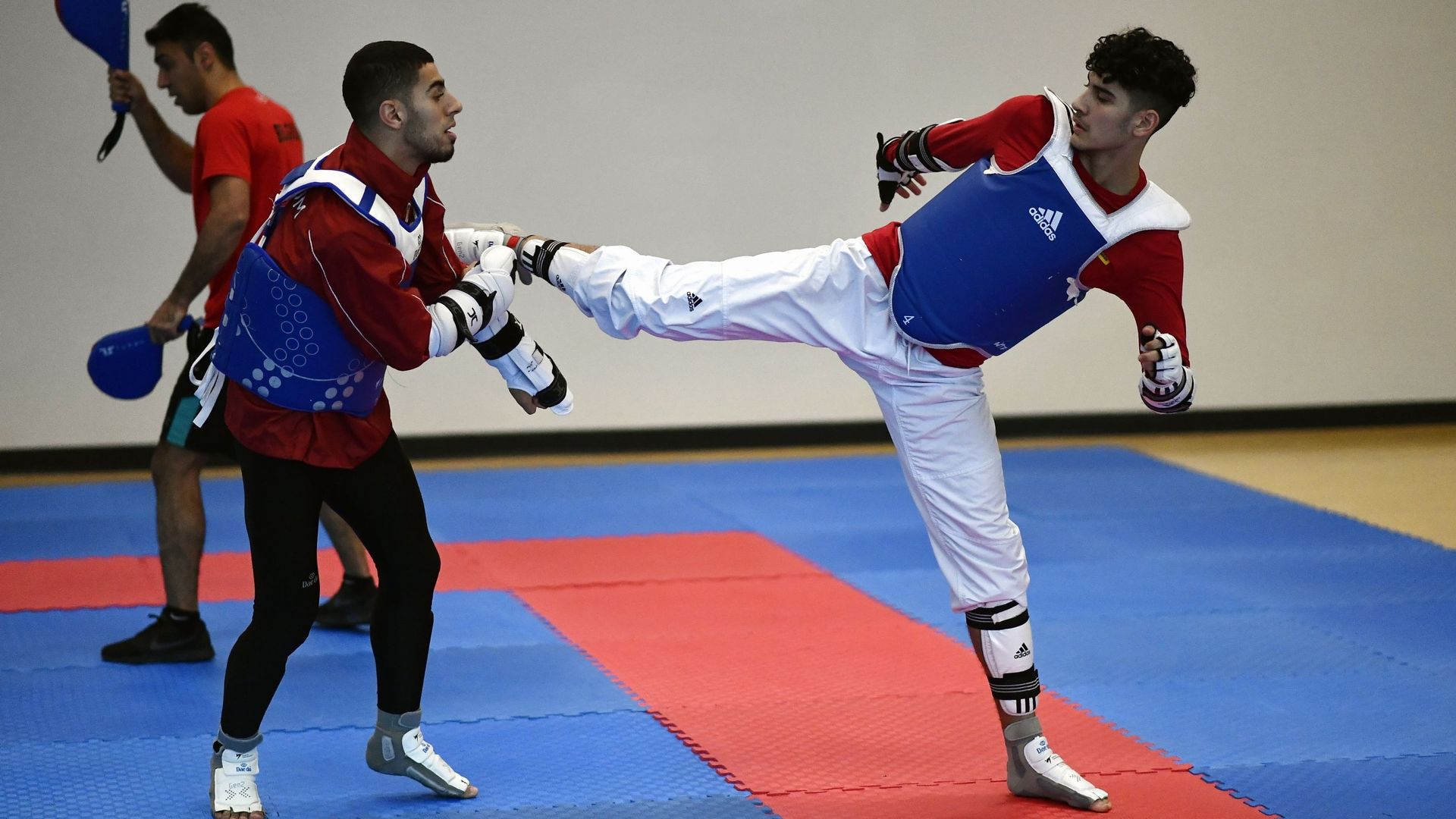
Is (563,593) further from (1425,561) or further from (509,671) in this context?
(1425,561)

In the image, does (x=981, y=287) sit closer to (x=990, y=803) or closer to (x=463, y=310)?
(x=463, y=310)

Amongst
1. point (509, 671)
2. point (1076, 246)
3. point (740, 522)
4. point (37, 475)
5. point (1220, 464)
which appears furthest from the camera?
point (1220, 464)

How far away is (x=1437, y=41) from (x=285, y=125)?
791 cm

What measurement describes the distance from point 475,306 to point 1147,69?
1.65 metres

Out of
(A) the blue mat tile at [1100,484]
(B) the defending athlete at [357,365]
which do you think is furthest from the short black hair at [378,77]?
(A) the blue mat tile at [1100,484]

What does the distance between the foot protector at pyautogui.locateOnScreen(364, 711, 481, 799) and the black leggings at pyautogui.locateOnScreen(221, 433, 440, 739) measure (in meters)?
0.04

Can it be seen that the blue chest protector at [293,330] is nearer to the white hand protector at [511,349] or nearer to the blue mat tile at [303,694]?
the white hand protector at [511,349]

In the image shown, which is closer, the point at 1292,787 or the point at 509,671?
the point at 1292,787

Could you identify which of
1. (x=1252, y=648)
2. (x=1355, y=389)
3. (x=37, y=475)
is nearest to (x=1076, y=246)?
(x=1252, y=648)

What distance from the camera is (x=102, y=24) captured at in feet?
16.5

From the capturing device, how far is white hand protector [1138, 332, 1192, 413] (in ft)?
11.0

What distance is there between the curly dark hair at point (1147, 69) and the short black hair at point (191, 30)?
295 cm

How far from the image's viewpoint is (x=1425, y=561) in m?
6.53

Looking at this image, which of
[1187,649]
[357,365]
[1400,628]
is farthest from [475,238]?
[1400,628]
